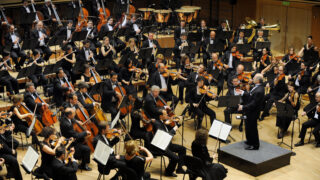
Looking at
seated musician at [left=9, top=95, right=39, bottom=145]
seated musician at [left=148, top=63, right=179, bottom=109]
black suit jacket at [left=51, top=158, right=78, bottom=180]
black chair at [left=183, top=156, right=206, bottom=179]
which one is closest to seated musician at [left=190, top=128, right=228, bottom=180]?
black chair at [left=183, top=156, right=206, bottom=179]

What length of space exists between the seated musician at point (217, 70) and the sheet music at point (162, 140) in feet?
13.2

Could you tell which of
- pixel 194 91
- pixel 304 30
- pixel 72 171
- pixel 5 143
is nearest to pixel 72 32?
pixel 194 91

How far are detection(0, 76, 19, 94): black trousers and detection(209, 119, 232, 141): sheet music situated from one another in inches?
199

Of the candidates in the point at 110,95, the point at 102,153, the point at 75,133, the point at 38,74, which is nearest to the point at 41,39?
the point at 38,74

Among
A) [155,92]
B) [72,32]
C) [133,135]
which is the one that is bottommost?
[133,135]

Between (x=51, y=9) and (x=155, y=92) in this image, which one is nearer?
(x=155, y=92)

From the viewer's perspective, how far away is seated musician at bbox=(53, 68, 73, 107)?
990cm

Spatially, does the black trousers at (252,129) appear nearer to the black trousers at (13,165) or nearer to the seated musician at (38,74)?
the black trousers at (13,165)

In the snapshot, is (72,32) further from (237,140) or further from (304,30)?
(304,30)

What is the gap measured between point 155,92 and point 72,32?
14.8 feet

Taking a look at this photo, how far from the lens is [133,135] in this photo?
865 centimetres

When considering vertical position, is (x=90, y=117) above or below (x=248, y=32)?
below

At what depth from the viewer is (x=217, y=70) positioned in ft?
36.5

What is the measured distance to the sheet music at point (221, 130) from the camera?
7.65 metres
